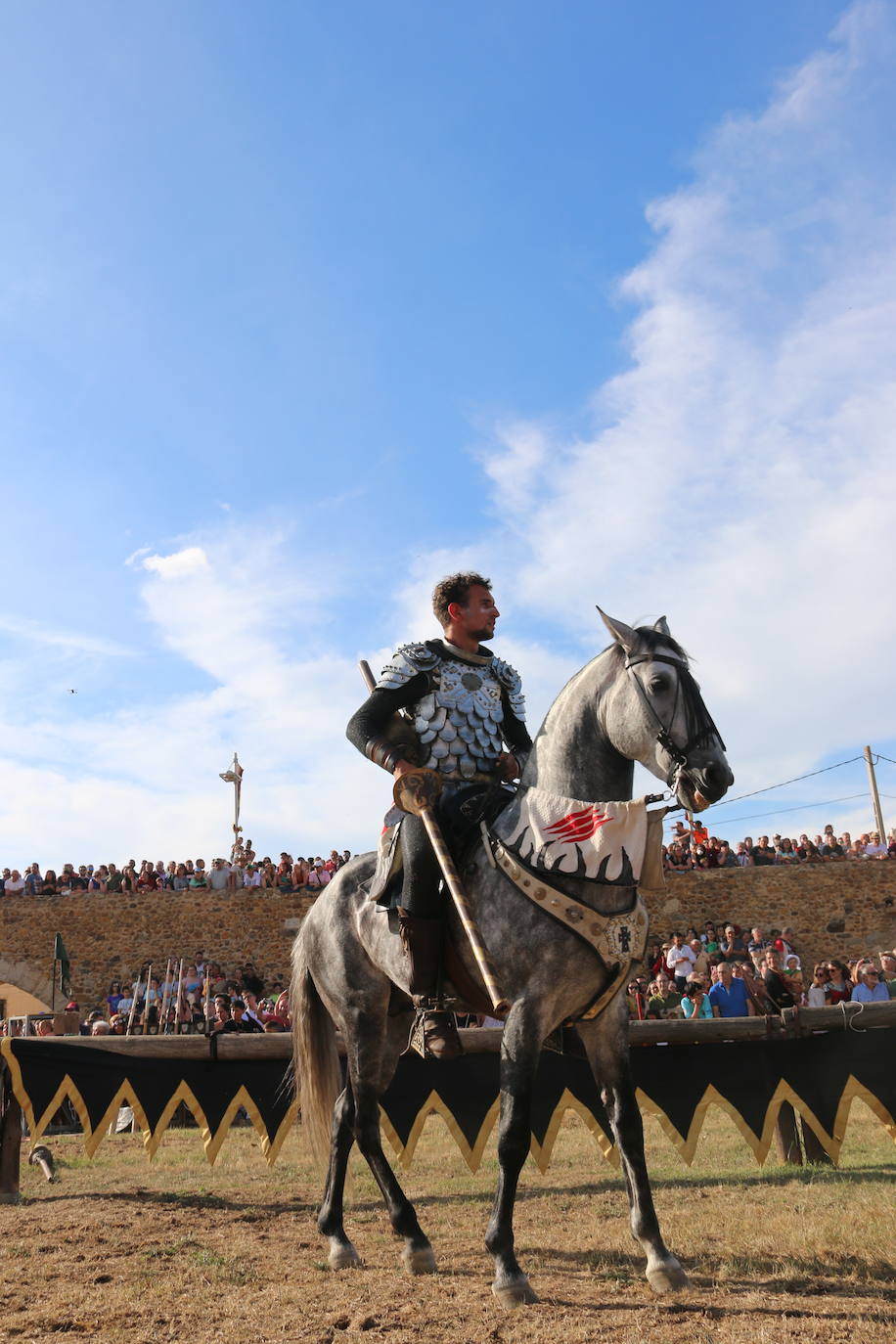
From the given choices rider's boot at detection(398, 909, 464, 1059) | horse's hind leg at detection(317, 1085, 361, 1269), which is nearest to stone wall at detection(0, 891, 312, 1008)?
horse's hind leg at detection(317, 1085, 361, 1269)

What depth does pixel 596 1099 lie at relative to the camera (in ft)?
24.1

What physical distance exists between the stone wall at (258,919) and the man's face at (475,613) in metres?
23.0

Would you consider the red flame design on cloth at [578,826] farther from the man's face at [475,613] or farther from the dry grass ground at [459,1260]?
the dry grass ground at [459,1260]

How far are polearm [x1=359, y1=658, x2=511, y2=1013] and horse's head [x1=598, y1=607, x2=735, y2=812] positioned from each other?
90cm

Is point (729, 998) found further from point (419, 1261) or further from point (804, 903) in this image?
point (804, 903)

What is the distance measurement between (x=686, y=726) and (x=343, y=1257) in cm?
329

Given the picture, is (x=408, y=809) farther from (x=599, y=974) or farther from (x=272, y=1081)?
(x=272, y=1081)

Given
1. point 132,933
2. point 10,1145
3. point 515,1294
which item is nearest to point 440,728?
point 515,1294

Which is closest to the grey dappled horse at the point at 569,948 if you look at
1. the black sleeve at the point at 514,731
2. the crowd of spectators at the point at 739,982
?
the black sleeve at the point at 514,731

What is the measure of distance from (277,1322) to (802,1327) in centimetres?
202

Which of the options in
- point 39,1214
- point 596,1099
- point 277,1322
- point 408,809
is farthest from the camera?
point 596,1099

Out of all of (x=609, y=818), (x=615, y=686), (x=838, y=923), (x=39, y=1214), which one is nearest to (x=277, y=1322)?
(x=609, y=818)

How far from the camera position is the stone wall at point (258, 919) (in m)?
27.1

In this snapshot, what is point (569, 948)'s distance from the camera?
4332mm
